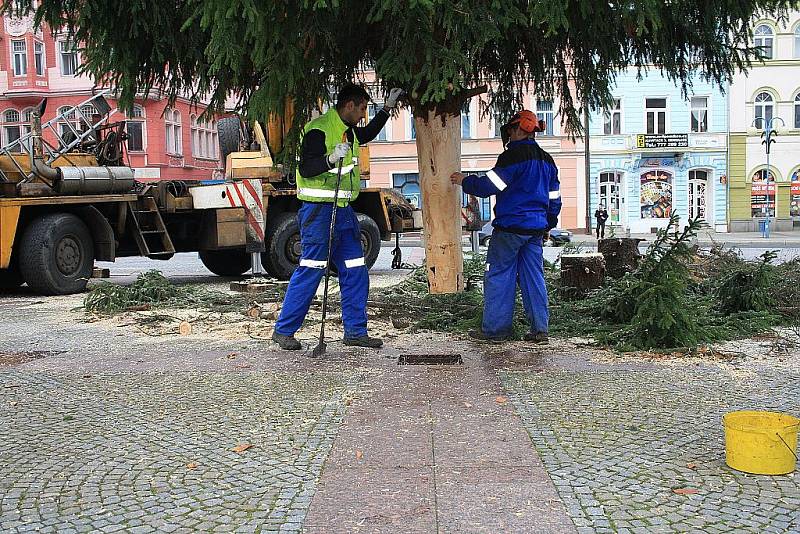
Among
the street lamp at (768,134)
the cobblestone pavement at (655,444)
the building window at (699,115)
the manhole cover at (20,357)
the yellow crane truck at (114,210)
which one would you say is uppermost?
the building window at (699,115)

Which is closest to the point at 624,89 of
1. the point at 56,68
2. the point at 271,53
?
the point at 56,68

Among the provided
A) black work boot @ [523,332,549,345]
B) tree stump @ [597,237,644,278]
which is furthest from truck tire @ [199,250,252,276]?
black work boot @ [523,332,549,345]

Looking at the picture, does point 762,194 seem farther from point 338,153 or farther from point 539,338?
point 338,153

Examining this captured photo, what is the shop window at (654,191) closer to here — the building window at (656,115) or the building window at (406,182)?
the building window at (656,115)

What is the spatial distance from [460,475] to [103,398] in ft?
8.06

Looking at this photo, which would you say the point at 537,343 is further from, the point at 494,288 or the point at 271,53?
the point at 271,53

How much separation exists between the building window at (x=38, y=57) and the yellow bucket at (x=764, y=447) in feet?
129

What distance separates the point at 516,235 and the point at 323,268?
1.46m

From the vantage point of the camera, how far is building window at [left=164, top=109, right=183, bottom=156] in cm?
3824

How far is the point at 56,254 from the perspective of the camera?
36.3 ft

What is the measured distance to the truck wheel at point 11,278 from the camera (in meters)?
11.6

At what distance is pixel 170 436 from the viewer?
13.5 ft

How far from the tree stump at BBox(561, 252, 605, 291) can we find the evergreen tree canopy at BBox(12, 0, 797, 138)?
4.02 ft

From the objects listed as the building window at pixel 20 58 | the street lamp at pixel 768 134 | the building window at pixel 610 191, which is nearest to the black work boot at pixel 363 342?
the street lamp at pixel 768 134
